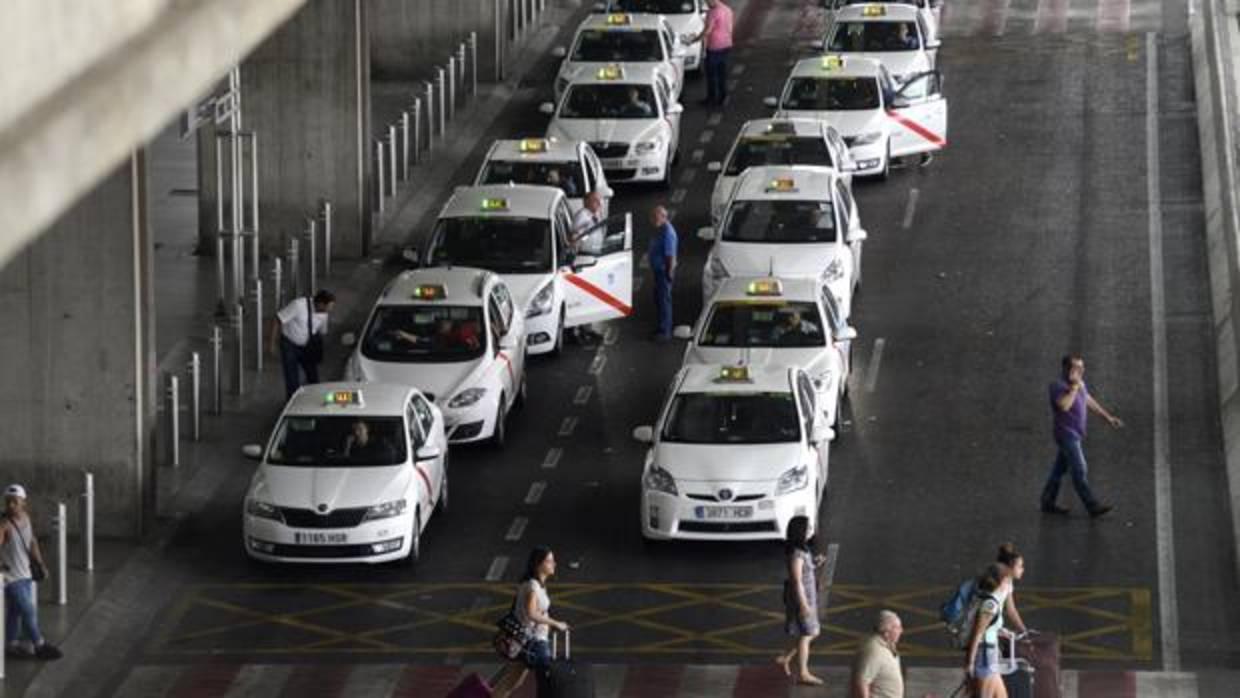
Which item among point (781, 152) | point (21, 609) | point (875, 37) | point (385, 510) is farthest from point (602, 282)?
point (875, 37)

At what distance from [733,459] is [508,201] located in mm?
8317

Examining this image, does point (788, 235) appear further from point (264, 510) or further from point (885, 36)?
point (885, 36)

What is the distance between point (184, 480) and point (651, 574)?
17.3 ft

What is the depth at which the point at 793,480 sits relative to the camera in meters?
28.7

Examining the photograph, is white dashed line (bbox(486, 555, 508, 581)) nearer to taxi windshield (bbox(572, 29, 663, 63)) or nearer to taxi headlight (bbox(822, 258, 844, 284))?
taxi headlight (bbox(822, 258, 844, 284))

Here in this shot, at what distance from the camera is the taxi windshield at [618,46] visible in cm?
4772

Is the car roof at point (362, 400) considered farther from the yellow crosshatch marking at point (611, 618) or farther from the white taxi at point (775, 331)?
the white taxi at point (775, 331)

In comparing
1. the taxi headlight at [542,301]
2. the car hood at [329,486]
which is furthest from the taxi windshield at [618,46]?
the car hood at [329,486]

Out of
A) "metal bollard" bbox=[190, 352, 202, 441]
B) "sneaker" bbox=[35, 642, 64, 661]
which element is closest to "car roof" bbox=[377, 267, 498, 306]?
"metal bollard" bbox=[190, 352, 202, 441]

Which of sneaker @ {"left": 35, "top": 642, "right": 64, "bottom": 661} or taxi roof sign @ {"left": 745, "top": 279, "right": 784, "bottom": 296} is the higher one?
taxi roof sign @ {"left": 745, "top": 279, "right": 784, "bottom": 296}

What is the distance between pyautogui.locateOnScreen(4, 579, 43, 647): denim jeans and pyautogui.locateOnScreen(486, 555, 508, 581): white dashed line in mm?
4078

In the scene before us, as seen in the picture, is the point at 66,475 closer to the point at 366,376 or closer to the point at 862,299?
the point at 366,376

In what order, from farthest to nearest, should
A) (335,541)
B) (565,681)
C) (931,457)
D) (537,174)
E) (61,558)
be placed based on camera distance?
(537,174)
(931,457)
(335,541)
(61,558)
(565,681)

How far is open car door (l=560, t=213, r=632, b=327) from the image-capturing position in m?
35.5
